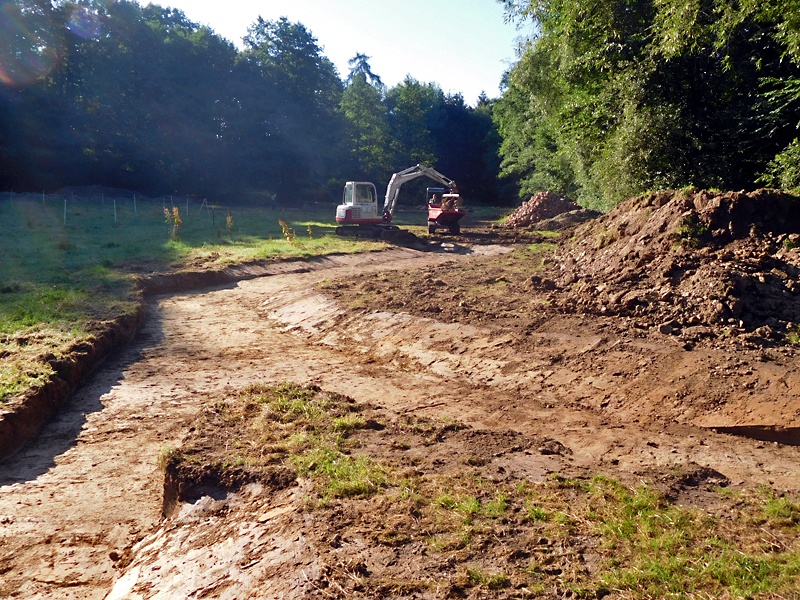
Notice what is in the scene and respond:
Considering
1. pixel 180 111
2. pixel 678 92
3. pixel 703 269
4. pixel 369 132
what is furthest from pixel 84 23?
pixel 703 269

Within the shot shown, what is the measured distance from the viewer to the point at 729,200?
8.99m

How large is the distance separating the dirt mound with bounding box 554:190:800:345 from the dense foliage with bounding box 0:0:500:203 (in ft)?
116

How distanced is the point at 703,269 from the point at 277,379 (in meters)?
6.42

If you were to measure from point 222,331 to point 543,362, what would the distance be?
21.8 feet

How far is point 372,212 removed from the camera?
24.9m

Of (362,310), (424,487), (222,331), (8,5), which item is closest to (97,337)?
(222,331)

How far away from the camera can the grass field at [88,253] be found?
873cm

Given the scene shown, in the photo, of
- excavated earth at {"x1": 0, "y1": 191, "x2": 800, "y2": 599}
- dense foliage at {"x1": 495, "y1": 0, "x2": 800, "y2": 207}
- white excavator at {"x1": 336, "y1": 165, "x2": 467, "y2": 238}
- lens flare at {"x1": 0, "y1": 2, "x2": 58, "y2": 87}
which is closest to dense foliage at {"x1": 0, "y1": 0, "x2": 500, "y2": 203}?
lens flare at {"x1": 0, "y1": 2, "x2": 58, "y2": 87}

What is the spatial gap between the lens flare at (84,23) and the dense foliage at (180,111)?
0.07 m

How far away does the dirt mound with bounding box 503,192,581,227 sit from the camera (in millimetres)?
29109

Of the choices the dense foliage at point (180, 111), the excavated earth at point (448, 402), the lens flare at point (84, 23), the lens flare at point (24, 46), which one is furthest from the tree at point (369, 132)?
the excavated earth at point (448, 402)

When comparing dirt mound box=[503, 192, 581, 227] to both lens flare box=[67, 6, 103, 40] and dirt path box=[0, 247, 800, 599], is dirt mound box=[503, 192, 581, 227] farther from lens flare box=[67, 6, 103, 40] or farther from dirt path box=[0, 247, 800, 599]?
lens flare box=[67, 6, 103, 40]

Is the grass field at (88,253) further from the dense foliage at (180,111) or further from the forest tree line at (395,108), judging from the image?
the forest tree line at (395,108)

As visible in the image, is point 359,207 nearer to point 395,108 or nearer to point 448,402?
point 448,402
